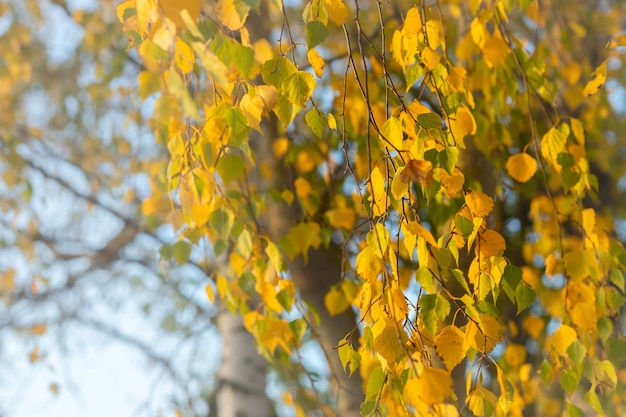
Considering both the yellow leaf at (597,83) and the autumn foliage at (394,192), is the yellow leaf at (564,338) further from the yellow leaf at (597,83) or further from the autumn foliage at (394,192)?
the yellow leaf at (597,83)

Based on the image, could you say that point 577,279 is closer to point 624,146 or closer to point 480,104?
point 480,104

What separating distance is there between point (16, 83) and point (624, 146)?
2.55 meters

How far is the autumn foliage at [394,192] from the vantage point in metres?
0.76

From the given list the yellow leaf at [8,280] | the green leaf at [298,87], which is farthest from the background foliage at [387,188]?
the yellow leaf at [8,280]

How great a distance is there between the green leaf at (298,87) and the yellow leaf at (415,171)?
15 cm

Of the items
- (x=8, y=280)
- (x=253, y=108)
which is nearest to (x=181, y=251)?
(x=253, y=108)

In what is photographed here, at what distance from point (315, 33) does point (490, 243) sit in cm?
33

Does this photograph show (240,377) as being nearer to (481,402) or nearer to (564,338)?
(564,338)

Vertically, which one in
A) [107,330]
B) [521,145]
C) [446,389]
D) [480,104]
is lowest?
[446,389]

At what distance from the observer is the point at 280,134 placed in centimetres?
168

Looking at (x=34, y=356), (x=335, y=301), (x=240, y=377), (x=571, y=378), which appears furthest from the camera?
(x=34, y=356)

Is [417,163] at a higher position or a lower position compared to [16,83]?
lower

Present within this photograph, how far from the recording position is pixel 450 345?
0.79m

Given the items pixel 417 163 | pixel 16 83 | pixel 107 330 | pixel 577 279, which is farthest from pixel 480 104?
pixel 107 330
